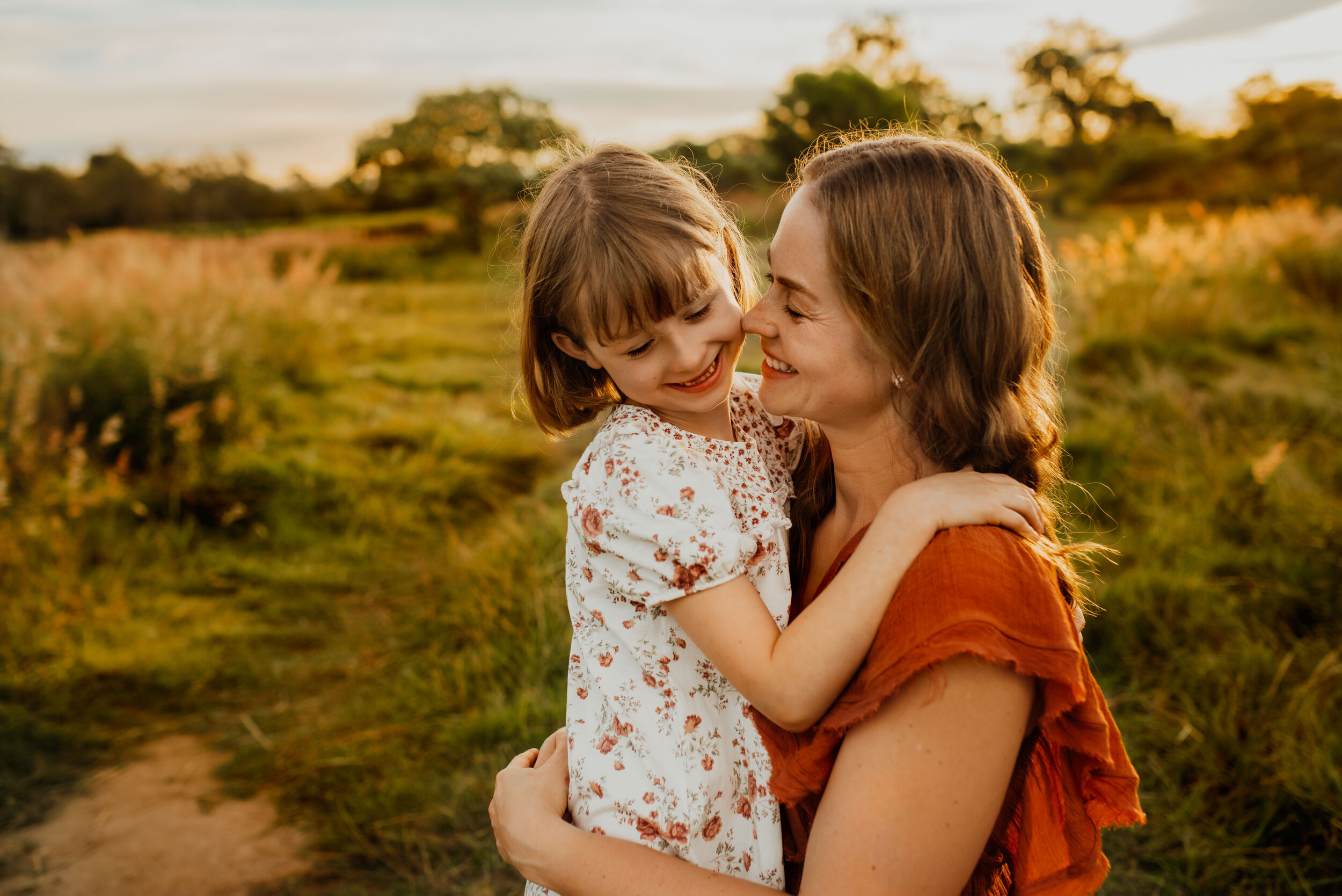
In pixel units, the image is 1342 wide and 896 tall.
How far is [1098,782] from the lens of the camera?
128cm

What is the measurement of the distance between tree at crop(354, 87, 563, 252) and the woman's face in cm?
1857

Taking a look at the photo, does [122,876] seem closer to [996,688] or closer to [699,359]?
[699,359]

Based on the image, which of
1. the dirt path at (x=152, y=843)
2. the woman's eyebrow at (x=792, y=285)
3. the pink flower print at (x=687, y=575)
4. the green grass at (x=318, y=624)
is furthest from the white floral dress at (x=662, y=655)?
the dirt path at (x=152, y=843)

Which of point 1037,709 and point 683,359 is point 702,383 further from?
point 1037,709

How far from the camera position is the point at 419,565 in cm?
466

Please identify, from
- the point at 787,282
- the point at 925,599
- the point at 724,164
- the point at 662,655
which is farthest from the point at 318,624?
the point at 724,164

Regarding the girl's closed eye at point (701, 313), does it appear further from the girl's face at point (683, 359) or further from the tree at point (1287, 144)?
the tree at point (1287, 144)

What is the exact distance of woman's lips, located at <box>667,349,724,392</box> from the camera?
1665 mm

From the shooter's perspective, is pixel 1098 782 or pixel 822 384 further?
pixel 822 384

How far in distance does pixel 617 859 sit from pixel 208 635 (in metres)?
3.48

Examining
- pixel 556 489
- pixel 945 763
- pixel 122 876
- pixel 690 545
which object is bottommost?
pixel 122 876

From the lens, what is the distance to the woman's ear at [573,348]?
1791mm

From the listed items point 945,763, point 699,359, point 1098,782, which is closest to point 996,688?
point 945,763

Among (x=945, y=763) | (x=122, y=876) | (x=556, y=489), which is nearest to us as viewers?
(x=945, y=763)
